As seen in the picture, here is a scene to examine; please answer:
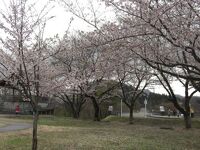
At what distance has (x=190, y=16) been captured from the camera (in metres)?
9.63

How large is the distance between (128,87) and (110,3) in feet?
79.5

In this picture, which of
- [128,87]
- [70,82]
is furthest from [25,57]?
[128,87]

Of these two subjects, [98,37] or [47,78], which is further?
[47,78]

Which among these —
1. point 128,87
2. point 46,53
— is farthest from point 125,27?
point 128,87

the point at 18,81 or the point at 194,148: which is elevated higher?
the point at 18,81

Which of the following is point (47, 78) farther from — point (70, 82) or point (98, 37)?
point (98, 37)

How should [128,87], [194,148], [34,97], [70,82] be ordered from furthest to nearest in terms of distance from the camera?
[128,87] → [194,148] → [70,82] → [34,97]

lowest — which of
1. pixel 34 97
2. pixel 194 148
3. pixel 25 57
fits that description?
pixel 194 148

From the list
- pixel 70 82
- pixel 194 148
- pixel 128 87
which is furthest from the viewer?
pixel 128 87

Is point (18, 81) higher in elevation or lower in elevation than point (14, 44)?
lower

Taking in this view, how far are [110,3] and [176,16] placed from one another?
1689 mm

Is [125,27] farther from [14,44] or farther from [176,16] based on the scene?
[14,44]

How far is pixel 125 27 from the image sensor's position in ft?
32.4

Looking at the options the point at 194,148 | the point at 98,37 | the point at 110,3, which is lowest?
the point at 194,148
